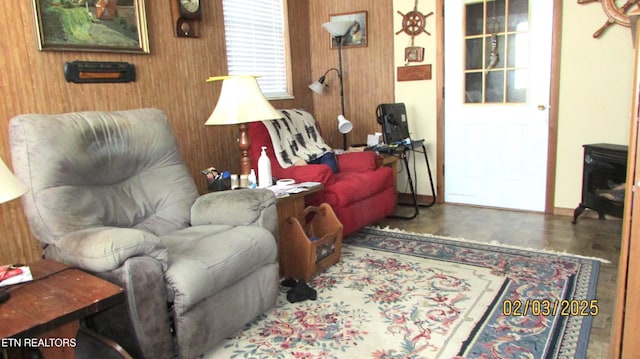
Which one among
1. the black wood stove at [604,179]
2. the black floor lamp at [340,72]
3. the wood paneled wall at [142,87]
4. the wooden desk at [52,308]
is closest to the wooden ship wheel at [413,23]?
the black floor lamp at [340,72]

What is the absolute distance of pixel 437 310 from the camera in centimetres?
225

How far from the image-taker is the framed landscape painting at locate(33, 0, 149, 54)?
2.48 m

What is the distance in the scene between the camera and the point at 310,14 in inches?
182

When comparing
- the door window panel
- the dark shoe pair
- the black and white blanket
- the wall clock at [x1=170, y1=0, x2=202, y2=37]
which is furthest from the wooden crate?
the door window panel

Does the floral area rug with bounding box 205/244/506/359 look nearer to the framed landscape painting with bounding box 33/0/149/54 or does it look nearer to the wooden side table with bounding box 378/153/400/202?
the wooden side table with bounding box 378/153/400/202

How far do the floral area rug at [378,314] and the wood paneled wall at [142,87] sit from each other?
4.37 ft

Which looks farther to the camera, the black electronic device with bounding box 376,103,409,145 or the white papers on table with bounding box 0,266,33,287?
the black electronic device with bounding box 376,103,409,145

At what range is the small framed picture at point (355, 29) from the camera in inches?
173

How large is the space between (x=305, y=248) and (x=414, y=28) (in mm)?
2531

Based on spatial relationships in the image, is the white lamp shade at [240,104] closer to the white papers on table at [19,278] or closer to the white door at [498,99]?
the white papers on table at [19,278]

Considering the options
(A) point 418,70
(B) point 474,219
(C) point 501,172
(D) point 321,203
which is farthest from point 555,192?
(D) point 321,203
